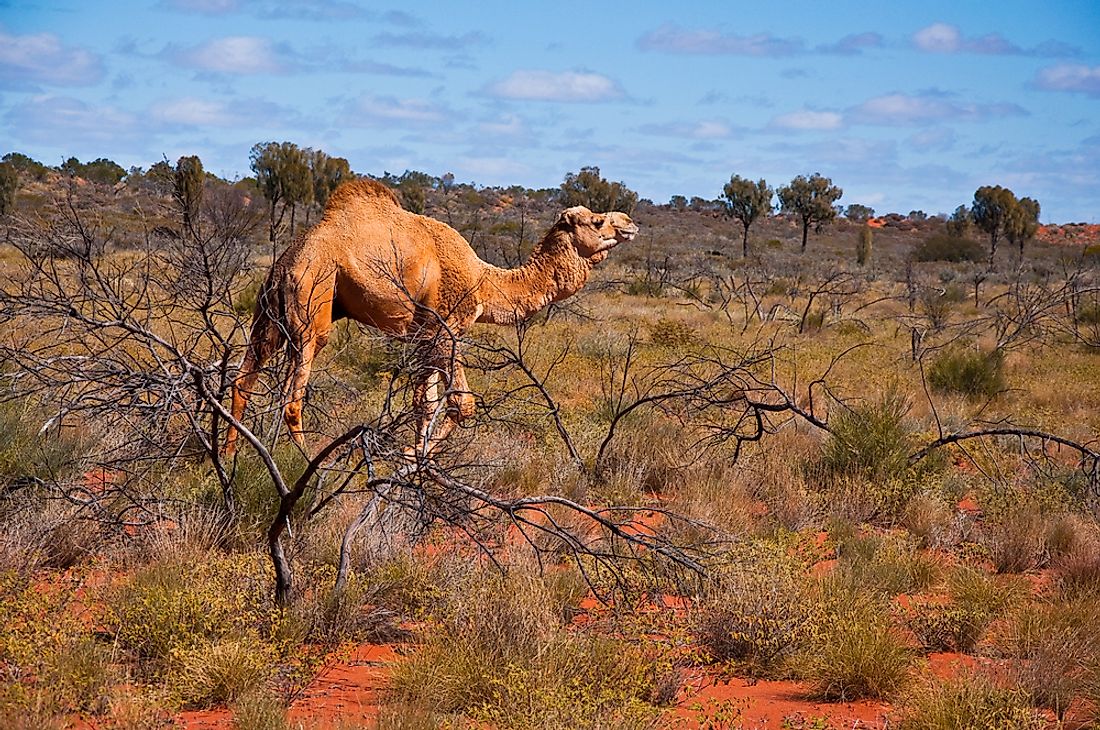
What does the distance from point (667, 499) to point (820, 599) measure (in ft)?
9.62

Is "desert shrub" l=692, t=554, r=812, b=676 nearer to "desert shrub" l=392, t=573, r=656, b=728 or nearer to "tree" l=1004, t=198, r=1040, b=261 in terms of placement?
"desert shrub" l=392, t=573, r=656, b=728

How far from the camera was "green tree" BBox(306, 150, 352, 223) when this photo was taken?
40.4 meters

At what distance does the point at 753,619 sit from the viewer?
562 cm

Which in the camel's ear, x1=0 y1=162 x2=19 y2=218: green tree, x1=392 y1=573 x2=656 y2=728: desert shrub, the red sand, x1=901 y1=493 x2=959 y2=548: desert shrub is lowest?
the red sand

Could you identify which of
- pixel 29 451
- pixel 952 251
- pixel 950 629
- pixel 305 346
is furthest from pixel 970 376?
pixel 952 251

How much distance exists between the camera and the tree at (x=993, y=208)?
5109 cm

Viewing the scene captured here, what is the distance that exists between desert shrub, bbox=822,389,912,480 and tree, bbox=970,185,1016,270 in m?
44.7

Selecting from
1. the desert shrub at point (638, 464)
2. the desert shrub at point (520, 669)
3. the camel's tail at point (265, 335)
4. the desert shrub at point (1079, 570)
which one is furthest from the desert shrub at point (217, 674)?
the desert shrub at point (1079, 570)

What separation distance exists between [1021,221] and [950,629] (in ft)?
167

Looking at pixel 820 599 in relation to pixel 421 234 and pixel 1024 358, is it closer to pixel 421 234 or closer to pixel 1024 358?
pixel 421 234

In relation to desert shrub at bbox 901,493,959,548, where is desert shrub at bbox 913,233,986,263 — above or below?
above

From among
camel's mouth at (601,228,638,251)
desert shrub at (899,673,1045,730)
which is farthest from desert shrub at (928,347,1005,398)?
desert shrub at (899,673,1045,730)

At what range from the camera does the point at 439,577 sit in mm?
6062

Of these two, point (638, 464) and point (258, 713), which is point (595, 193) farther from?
point (258, 713)
